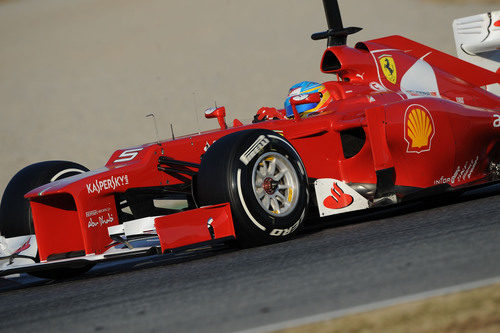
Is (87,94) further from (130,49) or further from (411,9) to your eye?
(411,9)

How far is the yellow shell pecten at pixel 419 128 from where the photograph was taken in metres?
6.67

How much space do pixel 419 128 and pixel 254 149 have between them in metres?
1.64

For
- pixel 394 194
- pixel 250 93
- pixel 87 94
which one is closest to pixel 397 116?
pixel 394 194

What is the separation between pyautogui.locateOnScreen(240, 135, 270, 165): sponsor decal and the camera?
18.8ft

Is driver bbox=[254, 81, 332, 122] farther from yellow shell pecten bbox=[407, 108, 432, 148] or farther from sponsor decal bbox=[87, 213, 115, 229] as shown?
sponsor decal bbox=[87, 213, 115, 229]

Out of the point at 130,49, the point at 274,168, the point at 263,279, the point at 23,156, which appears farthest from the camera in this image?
the point at 130,49

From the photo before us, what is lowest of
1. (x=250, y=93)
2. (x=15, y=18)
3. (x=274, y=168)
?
(x=274, y=168)

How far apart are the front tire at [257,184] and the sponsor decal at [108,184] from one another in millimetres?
715

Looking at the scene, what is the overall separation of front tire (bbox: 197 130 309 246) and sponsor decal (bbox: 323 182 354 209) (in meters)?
0.27

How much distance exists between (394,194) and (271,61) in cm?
2226

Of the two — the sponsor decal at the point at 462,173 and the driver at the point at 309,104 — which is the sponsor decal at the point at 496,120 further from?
the driver at the point at 309,104

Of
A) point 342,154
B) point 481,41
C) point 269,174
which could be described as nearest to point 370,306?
point 269,174

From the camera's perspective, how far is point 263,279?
4.54 m

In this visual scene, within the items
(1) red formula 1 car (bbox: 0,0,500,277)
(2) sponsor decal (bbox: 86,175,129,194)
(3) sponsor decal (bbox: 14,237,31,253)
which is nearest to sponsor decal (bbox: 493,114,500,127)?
(1) red formula 1 car (bbox: 0,0,500,277)
